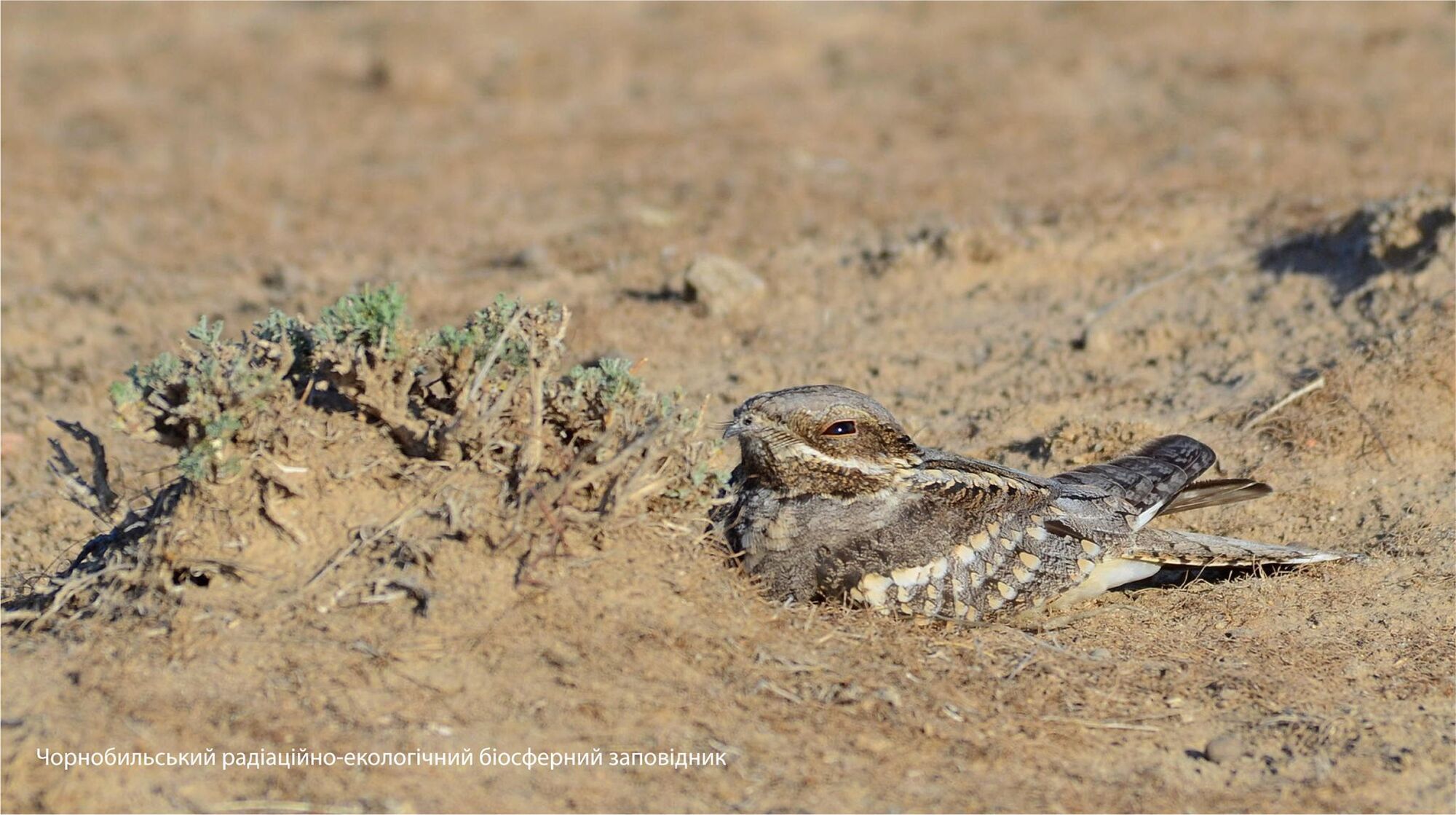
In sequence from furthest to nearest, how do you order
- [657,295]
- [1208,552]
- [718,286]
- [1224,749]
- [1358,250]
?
[657,295] → [718,286] → [1358,250] → [1208,552] → [1224,749]

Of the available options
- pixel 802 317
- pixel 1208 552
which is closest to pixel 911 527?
pixel 1208 552

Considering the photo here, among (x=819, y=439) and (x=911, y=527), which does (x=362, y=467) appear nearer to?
(x=819, y=439)

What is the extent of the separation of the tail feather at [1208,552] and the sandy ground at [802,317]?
0.27 ft

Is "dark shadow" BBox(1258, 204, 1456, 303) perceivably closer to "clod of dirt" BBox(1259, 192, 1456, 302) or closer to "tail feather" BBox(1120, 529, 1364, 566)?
"clod of dirt" BBox(1259, 192, 1456, 302)

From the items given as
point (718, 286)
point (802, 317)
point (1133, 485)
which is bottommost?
point (802, 317)

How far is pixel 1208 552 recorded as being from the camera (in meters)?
4.35

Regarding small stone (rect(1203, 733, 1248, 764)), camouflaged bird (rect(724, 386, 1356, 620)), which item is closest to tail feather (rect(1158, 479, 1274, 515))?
camouflaged bird (rect(724, 386, 1356, 620))

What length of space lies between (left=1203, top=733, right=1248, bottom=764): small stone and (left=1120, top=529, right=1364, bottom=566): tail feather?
982 millimetres

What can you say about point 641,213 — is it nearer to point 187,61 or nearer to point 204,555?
point 204,555

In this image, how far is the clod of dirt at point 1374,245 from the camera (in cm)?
642

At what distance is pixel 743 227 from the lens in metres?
8.43

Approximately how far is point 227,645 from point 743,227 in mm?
5475

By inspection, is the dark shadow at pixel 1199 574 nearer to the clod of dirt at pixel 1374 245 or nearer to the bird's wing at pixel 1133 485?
the bird's wing at pixel 1133 485

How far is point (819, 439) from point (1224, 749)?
148cm
